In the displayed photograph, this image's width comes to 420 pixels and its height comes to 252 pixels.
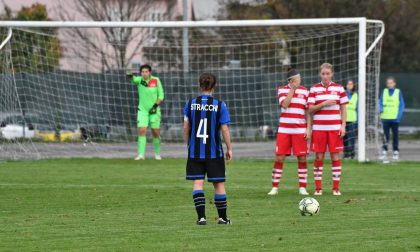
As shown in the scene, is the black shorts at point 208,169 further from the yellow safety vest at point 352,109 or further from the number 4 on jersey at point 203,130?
the yellow safety vest at point 352,109

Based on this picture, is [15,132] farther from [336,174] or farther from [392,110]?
[336,174]

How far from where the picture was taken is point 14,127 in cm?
2423

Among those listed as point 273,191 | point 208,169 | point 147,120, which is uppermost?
point 147,120

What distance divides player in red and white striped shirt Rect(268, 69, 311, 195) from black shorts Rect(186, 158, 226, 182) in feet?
12.4

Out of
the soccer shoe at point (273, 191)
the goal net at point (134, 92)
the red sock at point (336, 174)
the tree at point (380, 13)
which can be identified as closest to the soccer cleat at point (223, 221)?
the soccer shoe at point (273, 191)

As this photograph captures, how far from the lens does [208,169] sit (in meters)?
10.9

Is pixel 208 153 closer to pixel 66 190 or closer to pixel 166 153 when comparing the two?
pixel 66 190

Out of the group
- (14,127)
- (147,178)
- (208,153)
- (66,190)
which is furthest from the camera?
(14,127)

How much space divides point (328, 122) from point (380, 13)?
24.8 m

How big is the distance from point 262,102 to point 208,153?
16.1 metres

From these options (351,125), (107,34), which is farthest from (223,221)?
(107,34)

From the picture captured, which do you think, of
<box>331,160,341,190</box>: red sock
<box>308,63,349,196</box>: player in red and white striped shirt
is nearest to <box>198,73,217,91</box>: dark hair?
<box>308,63,349,196</box>: player in red and white striped shirt

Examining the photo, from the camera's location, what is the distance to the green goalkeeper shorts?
22.0m

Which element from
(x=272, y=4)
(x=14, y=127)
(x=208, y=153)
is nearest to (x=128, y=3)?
(x=272, y=4)
